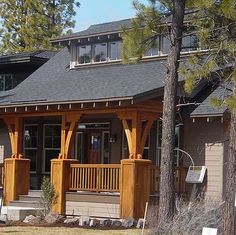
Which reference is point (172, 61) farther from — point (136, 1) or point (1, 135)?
point (1, 135)

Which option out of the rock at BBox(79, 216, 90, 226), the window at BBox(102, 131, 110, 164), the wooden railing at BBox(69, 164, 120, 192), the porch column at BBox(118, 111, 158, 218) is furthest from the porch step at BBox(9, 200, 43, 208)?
the window at BBox(102, 131, 110, 164)

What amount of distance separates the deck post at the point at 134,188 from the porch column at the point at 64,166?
A: 218 centimetres

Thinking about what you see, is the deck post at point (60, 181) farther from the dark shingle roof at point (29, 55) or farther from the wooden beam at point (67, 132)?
the dark shingle roof at point (29, 55)

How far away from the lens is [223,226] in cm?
1183

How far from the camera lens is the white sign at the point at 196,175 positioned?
18016 millimetres

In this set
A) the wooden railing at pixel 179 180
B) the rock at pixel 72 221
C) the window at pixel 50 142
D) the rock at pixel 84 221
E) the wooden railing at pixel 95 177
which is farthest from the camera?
the window at pixel 50 142

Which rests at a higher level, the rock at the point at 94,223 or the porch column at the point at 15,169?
the porch column at the point at 15,169

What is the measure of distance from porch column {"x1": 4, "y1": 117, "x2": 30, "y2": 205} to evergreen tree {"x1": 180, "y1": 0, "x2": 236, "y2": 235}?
8.83 m

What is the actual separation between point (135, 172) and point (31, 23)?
3172 centimetres

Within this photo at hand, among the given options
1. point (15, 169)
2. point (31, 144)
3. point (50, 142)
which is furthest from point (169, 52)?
point (31, 144)

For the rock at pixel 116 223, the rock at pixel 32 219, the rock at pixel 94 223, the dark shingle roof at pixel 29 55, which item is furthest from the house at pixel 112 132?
the dark shingle roof at pixel 29 55

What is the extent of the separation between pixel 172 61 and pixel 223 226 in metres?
3.97

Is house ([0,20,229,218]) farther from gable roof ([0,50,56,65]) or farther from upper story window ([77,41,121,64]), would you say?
gable roof ([0,50,56,65])

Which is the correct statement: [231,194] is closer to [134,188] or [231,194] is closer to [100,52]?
[134,188]
